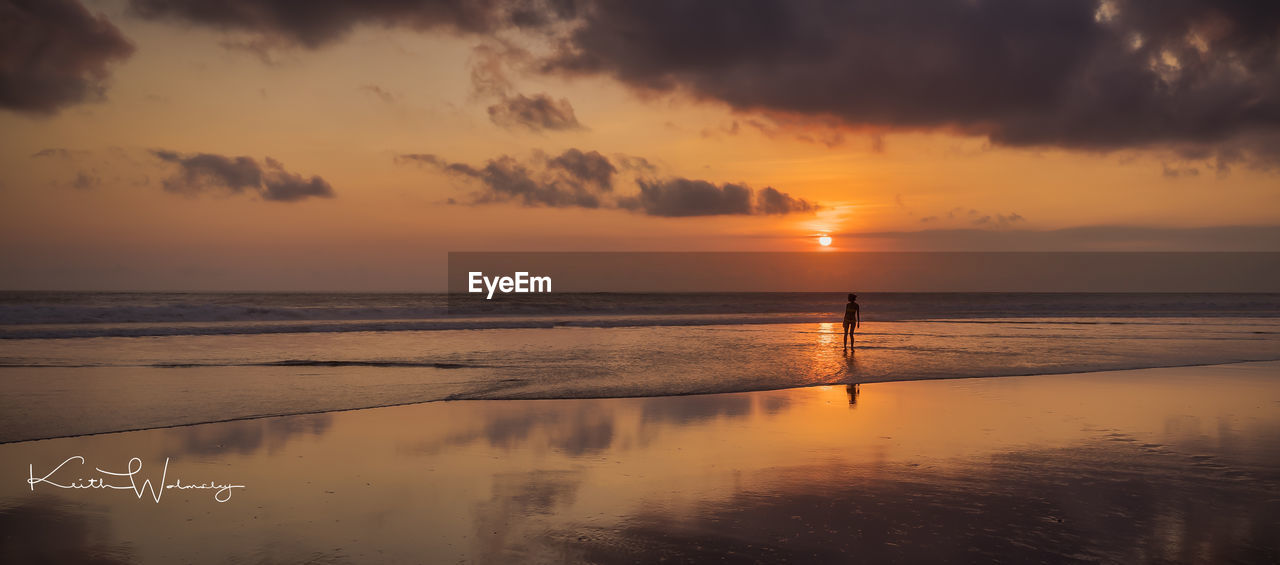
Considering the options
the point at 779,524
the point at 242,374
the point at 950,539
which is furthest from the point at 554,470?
the point at 242,374

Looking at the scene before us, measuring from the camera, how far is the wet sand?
5.98m

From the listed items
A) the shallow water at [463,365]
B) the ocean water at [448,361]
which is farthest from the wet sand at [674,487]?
the ocean water at [448,361]

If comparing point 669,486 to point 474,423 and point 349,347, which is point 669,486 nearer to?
point 474,423

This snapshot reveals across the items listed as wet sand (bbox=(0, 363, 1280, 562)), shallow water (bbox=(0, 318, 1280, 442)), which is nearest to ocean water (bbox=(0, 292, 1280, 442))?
shallow water (bbox=(0, 318, 1280, 442))

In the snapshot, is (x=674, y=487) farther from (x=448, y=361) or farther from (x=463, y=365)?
(x=448, y=361)

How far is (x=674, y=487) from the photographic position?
25.3 feet

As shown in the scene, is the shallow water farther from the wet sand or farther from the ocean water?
the wet sand

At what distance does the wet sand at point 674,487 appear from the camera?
598 cm

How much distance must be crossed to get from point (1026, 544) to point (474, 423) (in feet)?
25.7

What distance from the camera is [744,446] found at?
384 inches
